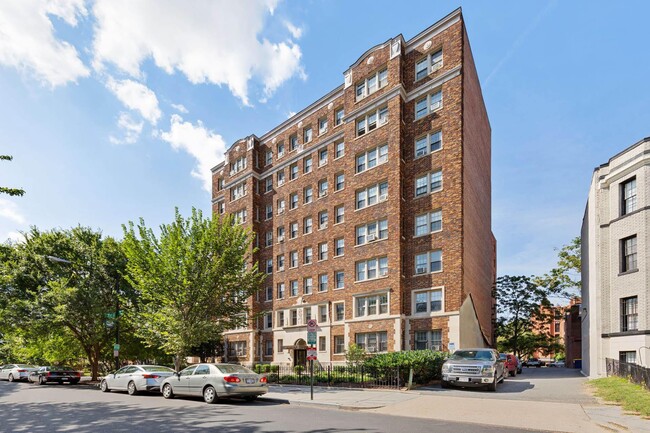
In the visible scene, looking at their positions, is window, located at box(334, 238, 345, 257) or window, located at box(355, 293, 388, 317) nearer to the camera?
window, located at box(355, 293, 388, 317)

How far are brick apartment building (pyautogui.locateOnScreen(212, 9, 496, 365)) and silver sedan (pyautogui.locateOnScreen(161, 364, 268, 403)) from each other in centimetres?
1127

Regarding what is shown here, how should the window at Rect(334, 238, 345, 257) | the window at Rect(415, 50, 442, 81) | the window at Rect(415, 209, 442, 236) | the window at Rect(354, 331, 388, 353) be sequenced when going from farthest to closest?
the window at Rect(334, 238, 345, 257) → the window at Rect(415, 50, 442, 81) → the window at Rect(354, 331, 388, 353) → the window at Rect(415, 209, 442, 236)

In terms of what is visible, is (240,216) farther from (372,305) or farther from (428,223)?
(428,223)

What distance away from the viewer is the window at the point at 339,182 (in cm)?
3672

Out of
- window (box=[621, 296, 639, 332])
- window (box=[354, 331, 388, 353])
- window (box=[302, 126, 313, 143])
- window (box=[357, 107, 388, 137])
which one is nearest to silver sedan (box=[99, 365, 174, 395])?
window (box=[354, 331, 388, 353])

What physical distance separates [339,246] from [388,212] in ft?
20.2

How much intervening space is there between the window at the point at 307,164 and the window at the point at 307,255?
665 cm

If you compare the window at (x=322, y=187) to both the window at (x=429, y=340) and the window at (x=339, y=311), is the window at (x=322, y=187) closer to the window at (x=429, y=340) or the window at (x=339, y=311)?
the window at (x=339, y=311)

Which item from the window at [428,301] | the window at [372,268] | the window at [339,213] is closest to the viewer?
the window at [428,301]

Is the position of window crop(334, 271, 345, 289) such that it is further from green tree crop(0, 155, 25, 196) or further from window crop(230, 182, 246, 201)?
green tree crop(0, 155, 25, 196)

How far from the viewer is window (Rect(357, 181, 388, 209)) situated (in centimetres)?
3203

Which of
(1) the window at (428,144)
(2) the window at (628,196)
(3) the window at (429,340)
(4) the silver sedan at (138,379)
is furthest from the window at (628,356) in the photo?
(4) the silver sedan at (138,379)

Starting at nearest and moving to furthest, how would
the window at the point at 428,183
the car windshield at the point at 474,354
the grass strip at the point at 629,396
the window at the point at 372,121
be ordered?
the grass strip at the point at 629,396 → the car windshield at the point at 474,354 → the window at the point at 428,183 → the window at the point at 372,121

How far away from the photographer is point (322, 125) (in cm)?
3981
